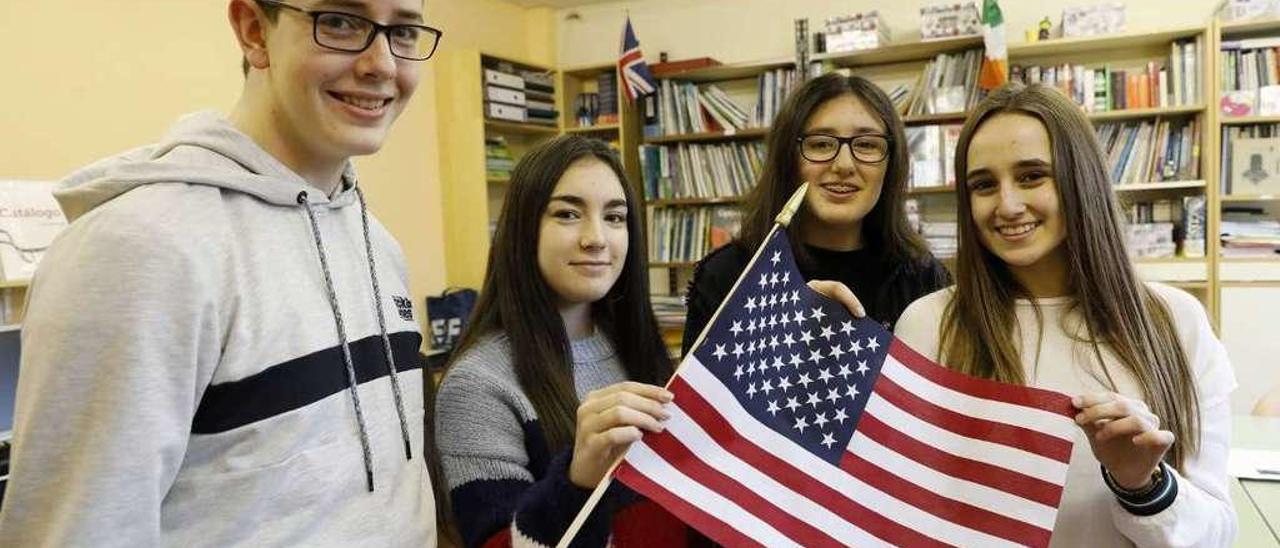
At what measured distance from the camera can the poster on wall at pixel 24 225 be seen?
2.83 meters

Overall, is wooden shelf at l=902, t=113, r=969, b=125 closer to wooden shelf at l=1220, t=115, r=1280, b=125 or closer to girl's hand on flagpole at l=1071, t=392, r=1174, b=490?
wooden shelf at l=1220, t=115, r=1280, b=125

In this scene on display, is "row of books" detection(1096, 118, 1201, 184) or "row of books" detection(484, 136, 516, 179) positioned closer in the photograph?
"row of books" detection(1096, 118, 1201, 184)

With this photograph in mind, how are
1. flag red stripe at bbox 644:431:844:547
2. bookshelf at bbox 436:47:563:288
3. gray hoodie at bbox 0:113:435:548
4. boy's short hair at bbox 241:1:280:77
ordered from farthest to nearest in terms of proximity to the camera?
1. bookshelf at bbox 436:47:563:288
2. flag red stripe at bbox 644:431:844:547
3. boy's short hair at bbox 241:1:280:77
4. gray hoodie at bbox 0:113:435:548

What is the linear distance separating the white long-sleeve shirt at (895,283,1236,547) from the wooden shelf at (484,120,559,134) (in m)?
4.02

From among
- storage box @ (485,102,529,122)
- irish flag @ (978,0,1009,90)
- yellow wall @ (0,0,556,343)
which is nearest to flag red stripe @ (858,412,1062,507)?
yellow wall @ (0,0,556,343)

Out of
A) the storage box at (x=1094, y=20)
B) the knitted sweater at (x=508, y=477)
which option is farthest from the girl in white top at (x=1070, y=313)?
the storage box at (x=1094, y=20)

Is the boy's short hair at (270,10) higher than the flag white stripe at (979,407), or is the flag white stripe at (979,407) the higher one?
the boy's short hair at (270,10)

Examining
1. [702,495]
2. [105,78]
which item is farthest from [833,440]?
[105,78]

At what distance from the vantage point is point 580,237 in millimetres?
1469

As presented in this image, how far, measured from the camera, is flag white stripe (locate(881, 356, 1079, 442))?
1.18 metres

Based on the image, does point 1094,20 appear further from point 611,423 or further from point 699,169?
point 611,423

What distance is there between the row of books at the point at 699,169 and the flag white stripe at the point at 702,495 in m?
4.10

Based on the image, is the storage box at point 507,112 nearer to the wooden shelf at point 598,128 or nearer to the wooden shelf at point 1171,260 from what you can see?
the wooden shelf at point 598,128

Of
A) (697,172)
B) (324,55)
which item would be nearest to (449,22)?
(697,172)
